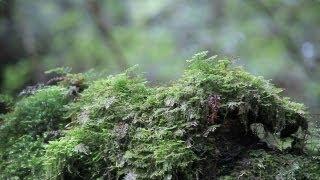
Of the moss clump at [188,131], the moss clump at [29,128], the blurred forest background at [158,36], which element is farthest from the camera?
the blurred forest background at [158,36]

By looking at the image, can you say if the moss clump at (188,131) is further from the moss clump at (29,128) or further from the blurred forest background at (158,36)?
the blurred forest background at (158,36)

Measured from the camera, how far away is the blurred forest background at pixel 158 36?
5383 millimetres

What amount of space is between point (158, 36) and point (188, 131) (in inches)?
160

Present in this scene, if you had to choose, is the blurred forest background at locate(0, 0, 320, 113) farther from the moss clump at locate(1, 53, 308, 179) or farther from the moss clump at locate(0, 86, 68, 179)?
the moss clump at locate(1, 53, 308, 179)

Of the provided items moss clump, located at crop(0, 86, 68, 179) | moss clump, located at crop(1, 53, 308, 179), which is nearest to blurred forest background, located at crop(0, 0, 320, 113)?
moss clump, located at crop(0, 86, 68, 179)

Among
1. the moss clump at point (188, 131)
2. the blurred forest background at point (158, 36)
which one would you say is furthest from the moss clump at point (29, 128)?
the blurred forest background at point (158, 36)

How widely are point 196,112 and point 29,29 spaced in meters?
4.01

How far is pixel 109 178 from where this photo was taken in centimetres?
196

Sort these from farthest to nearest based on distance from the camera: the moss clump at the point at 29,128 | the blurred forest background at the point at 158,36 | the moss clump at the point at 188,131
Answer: the blurred forest background at the point at 158,36 → the moss clump at the point at 29,128 → the moss clump at the point at 188,131

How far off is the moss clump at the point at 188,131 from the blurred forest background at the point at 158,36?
10.4 ft

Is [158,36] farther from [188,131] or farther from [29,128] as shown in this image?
[188,131]

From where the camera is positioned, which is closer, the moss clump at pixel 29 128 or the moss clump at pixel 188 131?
the moss clump at pixel 188 131

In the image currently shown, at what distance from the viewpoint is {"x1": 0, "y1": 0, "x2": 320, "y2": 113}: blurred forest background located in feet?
17.7

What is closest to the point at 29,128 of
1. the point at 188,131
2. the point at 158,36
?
the point at 188,131
